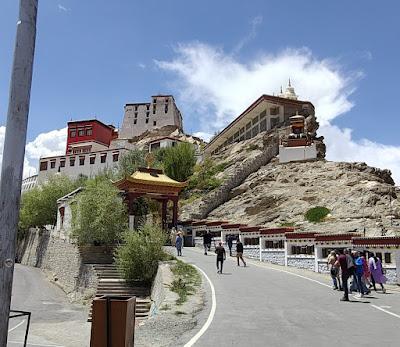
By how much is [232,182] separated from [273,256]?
75.3 feet

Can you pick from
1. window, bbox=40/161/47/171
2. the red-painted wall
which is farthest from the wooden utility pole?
the red-painted wall

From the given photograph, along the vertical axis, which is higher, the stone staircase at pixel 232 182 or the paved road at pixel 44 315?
the stone staircase at pixel 232 182

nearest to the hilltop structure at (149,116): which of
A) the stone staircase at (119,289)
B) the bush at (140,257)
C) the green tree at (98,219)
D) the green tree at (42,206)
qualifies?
the green tree at (42,206)

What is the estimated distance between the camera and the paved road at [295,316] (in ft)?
28.1

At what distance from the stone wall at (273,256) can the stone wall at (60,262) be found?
10254 mm

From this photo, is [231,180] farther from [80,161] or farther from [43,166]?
[43,166]

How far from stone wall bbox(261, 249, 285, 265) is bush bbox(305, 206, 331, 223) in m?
7.90

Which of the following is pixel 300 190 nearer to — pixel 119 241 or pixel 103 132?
pixel 119 241

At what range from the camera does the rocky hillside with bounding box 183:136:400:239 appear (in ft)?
102

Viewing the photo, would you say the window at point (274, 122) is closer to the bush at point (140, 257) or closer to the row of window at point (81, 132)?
the bush at point (140, 257)

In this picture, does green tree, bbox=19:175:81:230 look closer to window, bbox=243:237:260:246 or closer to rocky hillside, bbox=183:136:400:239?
rocky hillside, bbox=183:136:400:239

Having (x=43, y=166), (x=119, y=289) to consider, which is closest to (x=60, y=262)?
(x=119, y=289)

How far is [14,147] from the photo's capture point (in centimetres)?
452

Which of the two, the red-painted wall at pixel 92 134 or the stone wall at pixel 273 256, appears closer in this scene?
the stone wall at pixel 273 256
